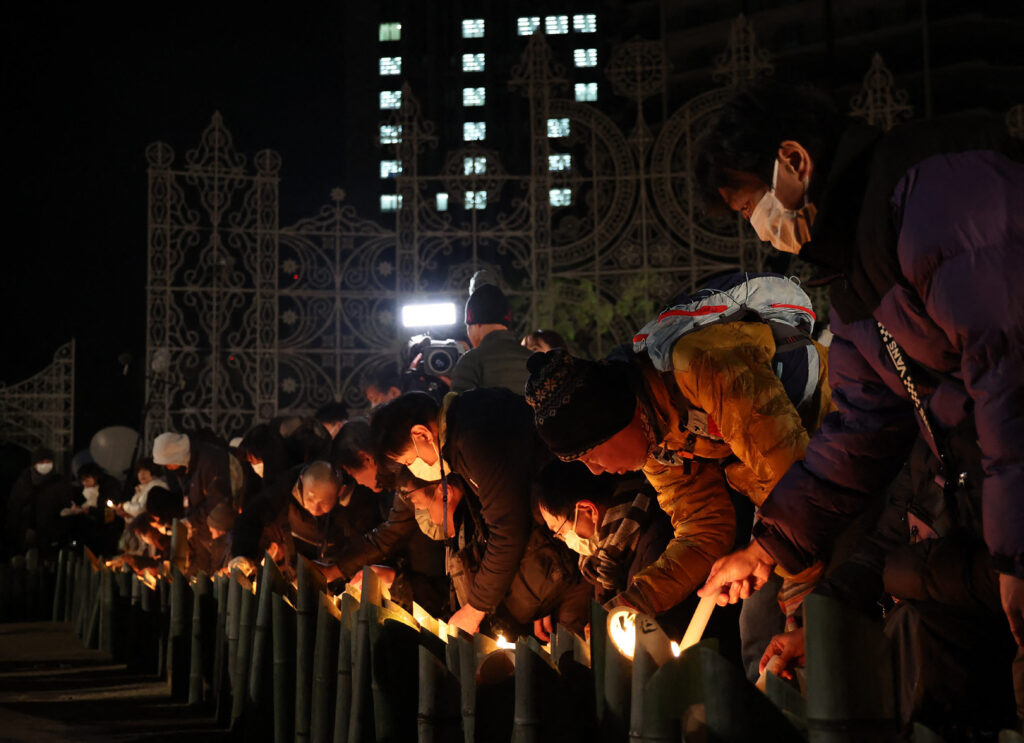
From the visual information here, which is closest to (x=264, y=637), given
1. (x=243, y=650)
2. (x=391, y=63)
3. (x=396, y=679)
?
(x=243, y=650)

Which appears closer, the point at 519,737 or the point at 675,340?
the point at 519,737

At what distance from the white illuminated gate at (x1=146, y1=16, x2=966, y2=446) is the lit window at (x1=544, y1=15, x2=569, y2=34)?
113ft

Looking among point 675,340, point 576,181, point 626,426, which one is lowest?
point 626,426

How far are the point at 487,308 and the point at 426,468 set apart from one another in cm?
234

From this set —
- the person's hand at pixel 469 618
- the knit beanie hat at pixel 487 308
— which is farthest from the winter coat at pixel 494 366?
the person's hand at pixel 469 618

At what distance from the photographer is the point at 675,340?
123 inches

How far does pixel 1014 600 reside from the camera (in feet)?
Result: 5.68

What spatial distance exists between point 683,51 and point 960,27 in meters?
9.41

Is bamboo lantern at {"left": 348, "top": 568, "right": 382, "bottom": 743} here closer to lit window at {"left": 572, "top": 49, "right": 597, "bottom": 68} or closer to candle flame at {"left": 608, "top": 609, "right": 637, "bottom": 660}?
candle flame at {"left": 608, "top": 609, "right": 637, "bottom": 660}

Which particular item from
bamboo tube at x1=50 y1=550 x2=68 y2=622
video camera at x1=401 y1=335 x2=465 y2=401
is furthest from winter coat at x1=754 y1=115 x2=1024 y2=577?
bamboo tube at x1=50 y1=550 x2=68 y2=622

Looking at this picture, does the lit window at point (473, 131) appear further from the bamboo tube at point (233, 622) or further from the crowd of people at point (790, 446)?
the bamboo tube at point (233, 622)

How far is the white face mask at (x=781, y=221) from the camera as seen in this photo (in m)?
2.28

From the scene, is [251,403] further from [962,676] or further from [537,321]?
[962,676]

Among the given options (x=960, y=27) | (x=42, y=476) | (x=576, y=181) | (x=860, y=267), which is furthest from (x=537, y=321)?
(x=960, y=27)
